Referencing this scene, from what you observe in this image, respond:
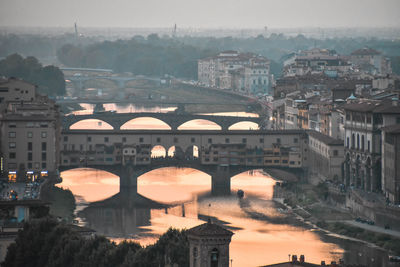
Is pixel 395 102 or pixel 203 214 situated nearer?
pixel 203 214

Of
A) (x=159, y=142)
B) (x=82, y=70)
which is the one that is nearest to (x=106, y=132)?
(x=159, y=142)

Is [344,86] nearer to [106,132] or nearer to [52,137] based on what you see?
[106,132]

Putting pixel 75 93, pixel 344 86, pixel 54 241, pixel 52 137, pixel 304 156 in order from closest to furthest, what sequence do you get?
pixel 54 241
pixel 52 137
pixel 304 156
pixel 344 86
pixel 75 93

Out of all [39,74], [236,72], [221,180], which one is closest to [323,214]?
[221,180]

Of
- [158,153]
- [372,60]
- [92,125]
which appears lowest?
[158,153]

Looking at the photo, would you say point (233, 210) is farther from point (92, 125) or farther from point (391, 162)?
point (92, 125)

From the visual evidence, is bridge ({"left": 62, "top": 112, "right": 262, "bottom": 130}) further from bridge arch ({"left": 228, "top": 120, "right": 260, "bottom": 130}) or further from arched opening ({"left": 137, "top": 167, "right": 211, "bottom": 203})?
arched opening ({"left": 137, "top": 167, "right": 211, "bottom": 203})

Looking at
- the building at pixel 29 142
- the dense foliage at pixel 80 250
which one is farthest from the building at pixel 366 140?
the dense foliage at pixel 80 250
